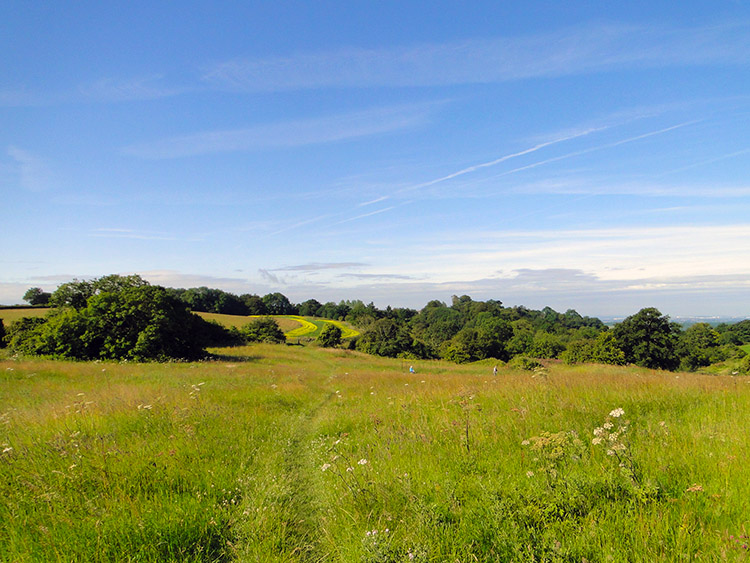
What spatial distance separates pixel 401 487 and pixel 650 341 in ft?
209

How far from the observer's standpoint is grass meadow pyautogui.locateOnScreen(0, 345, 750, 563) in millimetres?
3133

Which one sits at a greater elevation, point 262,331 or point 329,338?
point 262,331

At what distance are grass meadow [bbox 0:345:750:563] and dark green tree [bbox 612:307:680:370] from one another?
55293 millimetres

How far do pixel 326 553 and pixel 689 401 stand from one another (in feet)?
26.4

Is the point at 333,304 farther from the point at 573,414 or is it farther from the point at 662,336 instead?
the point at 573,414

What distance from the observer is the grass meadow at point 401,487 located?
3.13 meters

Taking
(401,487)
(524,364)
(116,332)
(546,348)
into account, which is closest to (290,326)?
(116,332)

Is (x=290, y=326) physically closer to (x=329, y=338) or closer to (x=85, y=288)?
(x=329, y=338)

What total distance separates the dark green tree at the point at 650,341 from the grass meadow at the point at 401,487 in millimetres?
55293

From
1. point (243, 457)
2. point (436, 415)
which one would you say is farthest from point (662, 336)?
point (243, 457)

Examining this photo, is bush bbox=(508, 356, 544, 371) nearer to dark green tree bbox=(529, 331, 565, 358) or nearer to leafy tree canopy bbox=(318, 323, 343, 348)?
leafy tree canopy bbox=(318, 323, 343, 348)

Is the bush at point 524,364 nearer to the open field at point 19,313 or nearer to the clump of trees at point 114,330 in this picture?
the clump of trees at point 114,330

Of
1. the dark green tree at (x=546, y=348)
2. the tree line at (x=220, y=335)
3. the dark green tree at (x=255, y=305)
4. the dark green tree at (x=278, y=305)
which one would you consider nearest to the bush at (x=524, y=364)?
the tree line at (x=220, y=335)

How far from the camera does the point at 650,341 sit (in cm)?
5231
